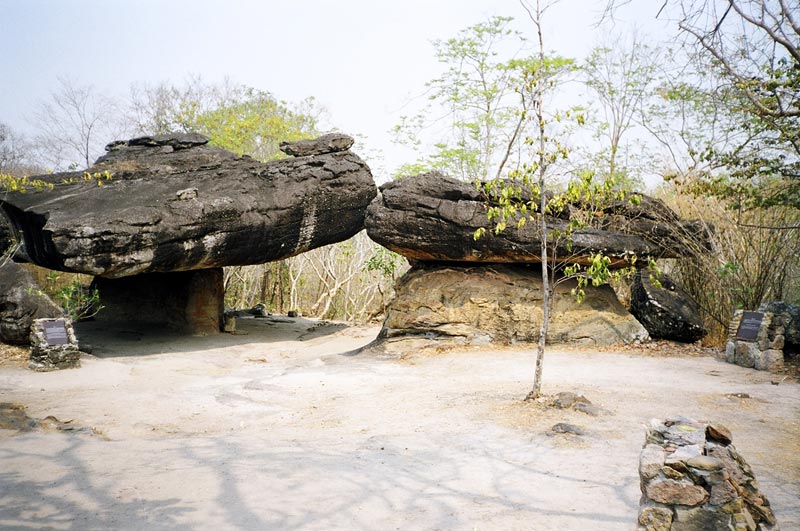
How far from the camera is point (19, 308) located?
1122 centimetres

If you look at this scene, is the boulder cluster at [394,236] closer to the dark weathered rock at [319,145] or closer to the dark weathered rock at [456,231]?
the dark weathered rock at [456,231]

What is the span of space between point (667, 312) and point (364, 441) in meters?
8.68

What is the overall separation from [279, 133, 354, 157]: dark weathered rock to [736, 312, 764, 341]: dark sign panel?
9.57 metres

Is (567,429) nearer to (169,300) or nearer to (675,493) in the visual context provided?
(675,493)

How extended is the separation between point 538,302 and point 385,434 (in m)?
6.66

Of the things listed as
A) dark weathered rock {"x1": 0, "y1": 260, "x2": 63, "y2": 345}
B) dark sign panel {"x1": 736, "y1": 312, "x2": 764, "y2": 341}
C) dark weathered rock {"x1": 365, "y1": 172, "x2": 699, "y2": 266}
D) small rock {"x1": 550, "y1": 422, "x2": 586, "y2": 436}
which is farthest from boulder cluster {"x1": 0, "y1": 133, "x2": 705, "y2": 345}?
small rock {"x1": 550, "y1": 422, "x2": 586, "y2": 436}

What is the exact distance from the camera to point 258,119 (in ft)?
74.6

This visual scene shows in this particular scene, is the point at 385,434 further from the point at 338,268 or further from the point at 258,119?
the point at 258,119

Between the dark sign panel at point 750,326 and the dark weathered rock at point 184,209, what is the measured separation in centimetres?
872

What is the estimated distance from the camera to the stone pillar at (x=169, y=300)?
15.0 m

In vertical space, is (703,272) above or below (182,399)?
above

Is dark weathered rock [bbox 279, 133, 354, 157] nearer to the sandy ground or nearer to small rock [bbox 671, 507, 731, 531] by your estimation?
the sandy ground

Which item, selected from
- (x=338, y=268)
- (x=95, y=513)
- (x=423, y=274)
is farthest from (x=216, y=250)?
(x=338, y=268)

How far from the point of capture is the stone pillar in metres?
15.0
